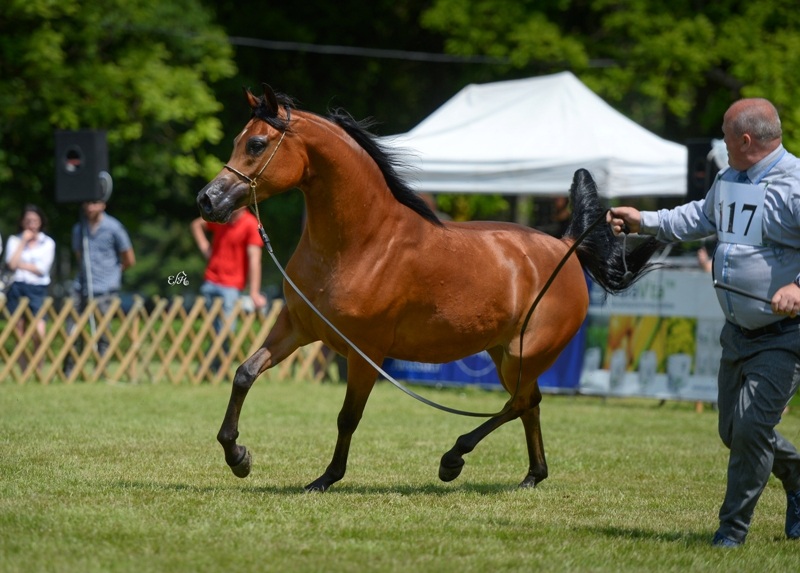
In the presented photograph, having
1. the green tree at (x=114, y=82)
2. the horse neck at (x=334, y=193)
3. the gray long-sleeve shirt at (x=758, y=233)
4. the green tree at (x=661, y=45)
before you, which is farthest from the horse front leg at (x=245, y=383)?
the green tree at (x=661, y=45)

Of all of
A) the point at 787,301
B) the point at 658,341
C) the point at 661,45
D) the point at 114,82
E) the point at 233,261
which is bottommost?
the point at 658,341

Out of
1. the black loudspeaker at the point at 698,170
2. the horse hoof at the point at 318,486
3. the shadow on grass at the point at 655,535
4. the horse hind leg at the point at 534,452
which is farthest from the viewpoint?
the black loudspeaker at the point at 698,170

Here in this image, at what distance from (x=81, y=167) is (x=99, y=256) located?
1.16m

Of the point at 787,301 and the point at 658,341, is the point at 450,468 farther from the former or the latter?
the point at 658,341

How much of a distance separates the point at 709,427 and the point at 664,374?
1927 mm

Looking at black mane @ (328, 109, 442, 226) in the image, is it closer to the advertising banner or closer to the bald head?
the bald head

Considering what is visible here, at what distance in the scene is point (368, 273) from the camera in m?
6.73

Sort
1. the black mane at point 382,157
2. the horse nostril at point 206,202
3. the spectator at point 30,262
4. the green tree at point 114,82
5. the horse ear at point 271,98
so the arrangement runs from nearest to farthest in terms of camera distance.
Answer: the horse nostril at point 206,202 < the horse ear at point 271,98 < the black mane at point 382,157 < the spectator at point 30,262 < the green tree at point 114,82

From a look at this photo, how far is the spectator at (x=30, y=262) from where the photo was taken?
14.2 m

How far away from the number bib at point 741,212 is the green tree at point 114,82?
1582cm

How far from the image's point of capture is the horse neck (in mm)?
6715

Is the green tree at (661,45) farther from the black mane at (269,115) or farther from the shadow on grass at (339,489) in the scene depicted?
the black mane at (269,115)

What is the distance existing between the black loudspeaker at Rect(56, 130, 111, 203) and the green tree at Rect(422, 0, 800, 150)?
1069 cm

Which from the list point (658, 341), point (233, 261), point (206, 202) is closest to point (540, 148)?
point (658, 341)
